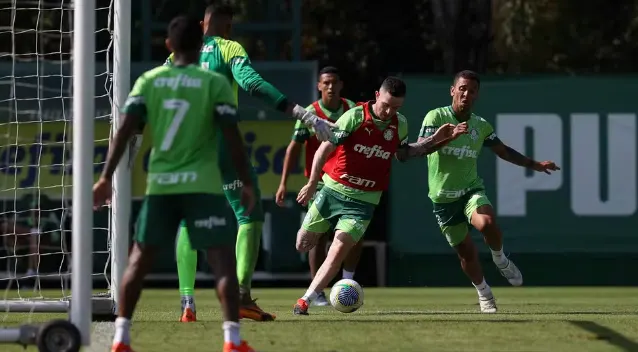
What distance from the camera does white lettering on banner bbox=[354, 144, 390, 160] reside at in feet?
36.7

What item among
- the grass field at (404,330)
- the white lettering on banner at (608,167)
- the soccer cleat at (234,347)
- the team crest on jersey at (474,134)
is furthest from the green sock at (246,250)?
the white lettering on banner at (608,167)

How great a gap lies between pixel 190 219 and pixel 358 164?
379 cm

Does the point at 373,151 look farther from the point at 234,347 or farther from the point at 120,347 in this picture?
the point at 120,347

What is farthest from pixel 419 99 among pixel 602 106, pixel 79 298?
pixel 79 298

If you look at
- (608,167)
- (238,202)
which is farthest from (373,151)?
(608,167)

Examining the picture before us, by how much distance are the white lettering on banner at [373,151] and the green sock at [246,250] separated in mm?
1451

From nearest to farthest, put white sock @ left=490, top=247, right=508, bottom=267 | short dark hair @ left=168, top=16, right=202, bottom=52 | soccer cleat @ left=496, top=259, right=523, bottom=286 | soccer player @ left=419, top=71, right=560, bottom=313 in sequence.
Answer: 1. short dark hair @ left=168, top=16, right=202, bottom=52
2. soccer player @ left=419, top=71, right=560, bottom=313
3. white sock @ left=490, top=247, right=508, bottom=267
4. soccer cleat @ left=496, top=259, right=523, bottom=286

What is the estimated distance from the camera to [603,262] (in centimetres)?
1858

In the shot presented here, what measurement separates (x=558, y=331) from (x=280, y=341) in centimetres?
189

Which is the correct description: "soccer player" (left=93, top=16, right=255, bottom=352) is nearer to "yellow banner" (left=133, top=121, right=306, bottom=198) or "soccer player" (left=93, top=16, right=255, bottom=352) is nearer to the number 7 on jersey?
the number 7 on jersey

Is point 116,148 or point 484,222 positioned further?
point 484,222

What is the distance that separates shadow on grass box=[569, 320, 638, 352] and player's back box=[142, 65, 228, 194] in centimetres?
276

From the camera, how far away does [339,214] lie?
11.3 m

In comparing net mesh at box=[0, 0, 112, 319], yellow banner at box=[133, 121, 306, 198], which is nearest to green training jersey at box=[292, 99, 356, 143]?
net mesh at box=[0, 0, 112, 319]
